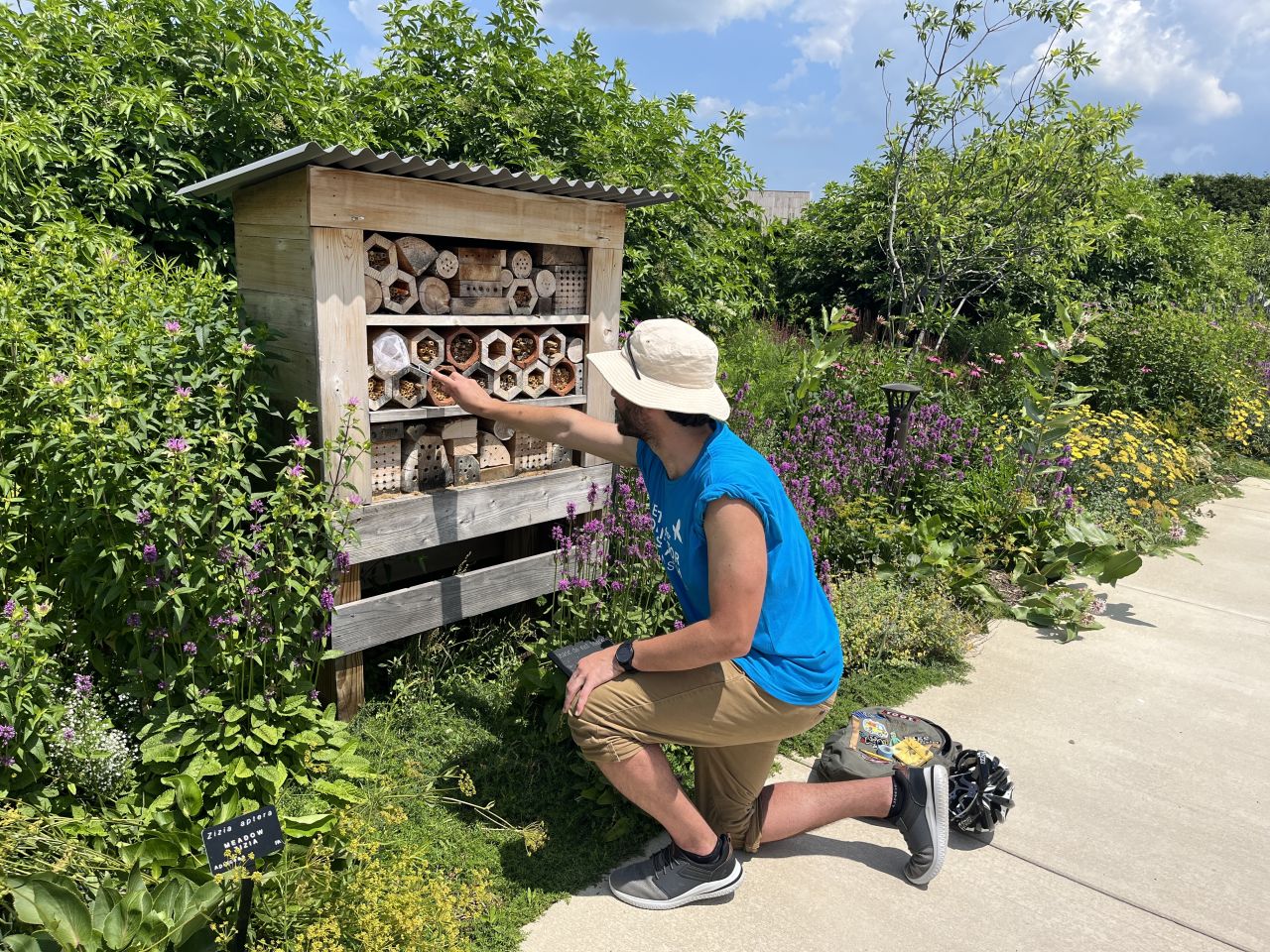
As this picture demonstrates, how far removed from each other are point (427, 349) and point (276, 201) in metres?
0.68

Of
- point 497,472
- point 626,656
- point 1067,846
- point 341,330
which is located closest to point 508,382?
point 497,472

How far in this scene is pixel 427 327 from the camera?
3.17 meters

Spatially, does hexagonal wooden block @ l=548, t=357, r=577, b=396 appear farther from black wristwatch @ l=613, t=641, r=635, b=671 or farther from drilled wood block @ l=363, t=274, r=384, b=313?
black wristwatch @ l=613, t=641, r=635, b=671

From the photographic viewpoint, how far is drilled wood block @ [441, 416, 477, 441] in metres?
3.26

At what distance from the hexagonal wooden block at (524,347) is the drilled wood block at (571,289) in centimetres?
18

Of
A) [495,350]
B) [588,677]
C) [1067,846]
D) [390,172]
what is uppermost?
[390,172]

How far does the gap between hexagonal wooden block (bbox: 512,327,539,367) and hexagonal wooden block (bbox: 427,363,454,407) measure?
0.34 metres

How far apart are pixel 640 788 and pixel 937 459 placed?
380cm

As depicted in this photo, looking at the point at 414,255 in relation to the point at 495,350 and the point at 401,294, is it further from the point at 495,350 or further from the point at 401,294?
the point at 495,350

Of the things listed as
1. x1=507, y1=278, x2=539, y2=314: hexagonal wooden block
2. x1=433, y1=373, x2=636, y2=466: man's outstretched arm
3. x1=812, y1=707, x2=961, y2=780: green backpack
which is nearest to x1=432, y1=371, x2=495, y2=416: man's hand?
x1=433, y1=373, x2=636, y2=466: man's outstretched arm

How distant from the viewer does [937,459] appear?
218 inches

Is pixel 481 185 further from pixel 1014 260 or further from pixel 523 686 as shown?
pixel 1014 260

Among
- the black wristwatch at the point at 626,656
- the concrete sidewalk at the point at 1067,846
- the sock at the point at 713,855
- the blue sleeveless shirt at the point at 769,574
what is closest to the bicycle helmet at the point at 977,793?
the concrete sidewalk at the point at 1067,846

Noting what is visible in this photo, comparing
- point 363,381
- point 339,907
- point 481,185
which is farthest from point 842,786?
point 481,185
